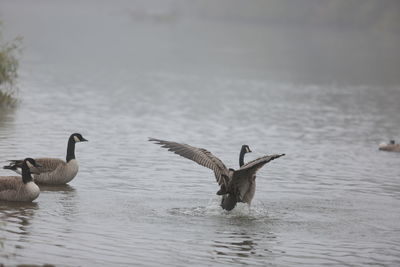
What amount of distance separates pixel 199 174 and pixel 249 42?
6216 cm

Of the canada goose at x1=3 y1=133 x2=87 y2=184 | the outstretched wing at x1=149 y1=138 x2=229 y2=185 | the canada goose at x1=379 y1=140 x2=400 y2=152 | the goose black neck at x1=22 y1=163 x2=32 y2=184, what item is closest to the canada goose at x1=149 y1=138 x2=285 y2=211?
the outstretched wing at x1=149 y1=138 x2=229 y2=185

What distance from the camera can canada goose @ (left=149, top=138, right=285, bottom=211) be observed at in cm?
1385

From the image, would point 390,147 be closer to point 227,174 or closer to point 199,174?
point 199,174

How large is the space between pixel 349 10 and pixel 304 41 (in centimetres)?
3397

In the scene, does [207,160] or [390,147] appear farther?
[390,147]

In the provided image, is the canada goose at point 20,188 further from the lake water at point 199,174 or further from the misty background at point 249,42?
the misty background at point 249,42

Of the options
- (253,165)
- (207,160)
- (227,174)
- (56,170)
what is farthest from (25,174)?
(253,165)

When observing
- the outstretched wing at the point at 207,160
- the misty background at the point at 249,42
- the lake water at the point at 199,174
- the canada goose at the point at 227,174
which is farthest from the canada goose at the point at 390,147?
the misty background at the point at 249,42

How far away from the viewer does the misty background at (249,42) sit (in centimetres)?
5122

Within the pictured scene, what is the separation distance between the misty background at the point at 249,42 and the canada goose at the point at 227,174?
16140 millimetres

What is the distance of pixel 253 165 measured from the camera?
13.4 metres

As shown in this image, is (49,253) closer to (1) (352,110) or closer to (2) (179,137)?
(2) (179,137)

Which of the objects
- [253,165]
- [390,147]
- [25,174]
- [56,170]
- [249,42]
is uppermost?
[249,42]

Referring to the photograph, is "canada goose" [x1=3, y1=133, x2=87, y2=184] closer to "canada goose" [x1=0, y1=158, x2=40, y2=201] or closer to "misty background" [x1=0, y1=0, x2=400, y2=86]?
"canada goose" [x1=0, y1=158, x2=40, y2=201]
